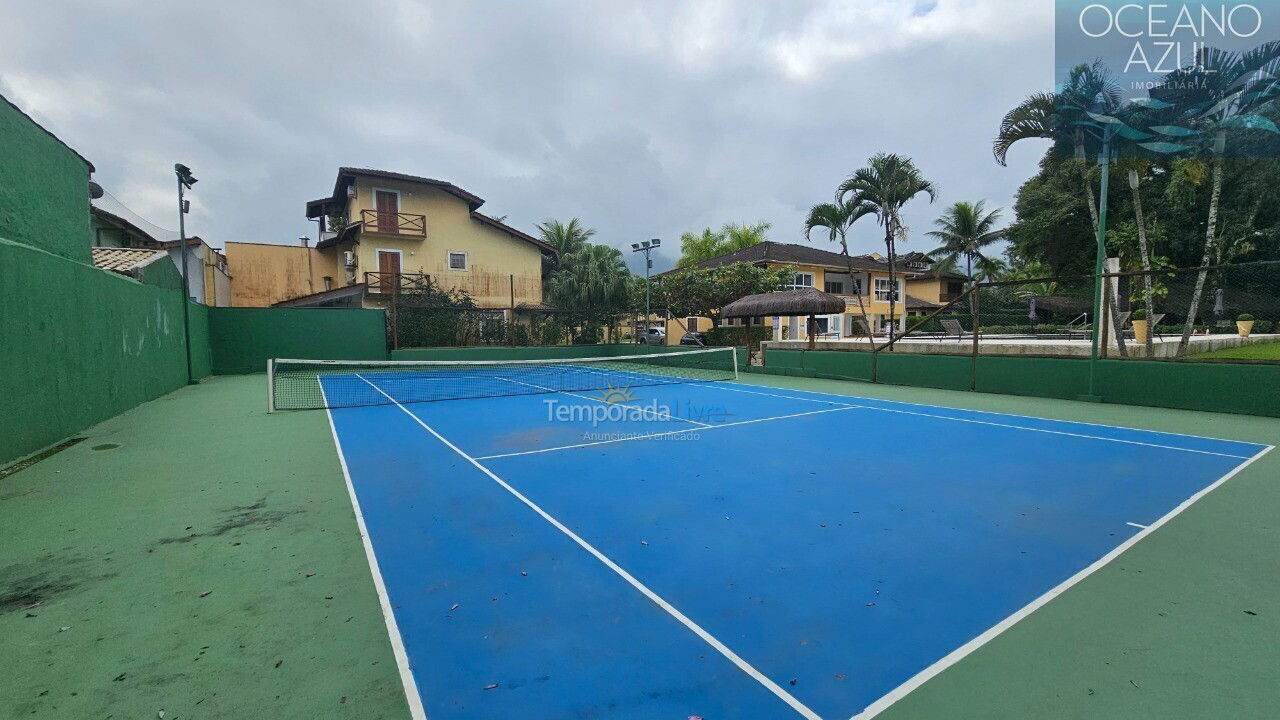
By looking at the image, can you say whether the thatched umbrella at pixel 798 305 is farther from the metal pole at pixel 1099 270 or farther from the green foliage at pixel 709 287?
the metal pole at pixel 1099 270

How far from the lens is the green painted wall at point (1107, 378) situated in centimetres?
945

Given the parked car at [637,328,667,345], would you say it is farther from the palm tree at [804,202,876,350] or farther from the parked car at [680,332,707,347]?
the palm tree at [804,202,876,350]

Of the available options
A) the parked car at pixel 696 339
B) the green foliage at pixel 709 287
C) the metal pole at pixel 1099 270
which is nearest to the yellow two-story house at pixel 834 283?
the parked car at pixel 696 339

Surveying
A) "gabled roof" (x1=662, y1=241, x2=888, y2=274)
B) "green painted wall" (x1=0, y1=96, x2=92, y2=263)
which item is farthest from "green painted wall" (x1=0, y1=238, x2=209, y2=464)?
"gabled roof" (x1=662, y1=241, x2=888, y2=274)

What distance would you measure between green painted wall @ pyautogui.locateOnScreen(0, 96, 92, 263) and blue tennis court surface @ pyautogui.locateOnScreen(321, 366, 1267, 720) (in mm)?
5740

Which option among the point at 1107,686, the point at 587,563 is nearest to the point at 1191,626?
the point at 1107,686

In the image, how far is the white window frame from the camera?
27.6 metres

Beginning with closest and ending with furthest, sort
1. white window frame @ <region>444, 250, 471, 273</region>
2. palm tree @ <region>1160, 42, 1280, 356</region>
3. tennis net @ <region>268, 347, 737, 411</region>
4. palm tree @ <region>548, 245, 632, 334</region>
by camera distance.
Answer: palm tree @ <region>1160, 42, 1280, 356</region>
tennis net @ <region>268, 347, 737, 411</region>
palm tree @ <region>548, 245, 632, 334</region>
white window frame @ <region>444, 250, 471, 273</region>

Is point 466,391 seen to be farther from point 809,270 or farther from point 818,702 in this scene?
point 809,270

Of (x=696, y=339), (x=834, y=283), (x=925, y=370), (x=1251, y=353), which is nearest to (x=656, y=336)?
(x=696, y=339)

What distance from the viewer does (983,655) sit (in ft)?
8.57

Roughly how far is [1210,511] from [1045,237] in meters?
21.7

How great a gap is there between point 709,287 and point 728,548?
876 inches

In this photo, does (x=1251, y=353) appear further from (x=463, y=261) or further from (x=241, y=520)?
(x=463, y=261)
